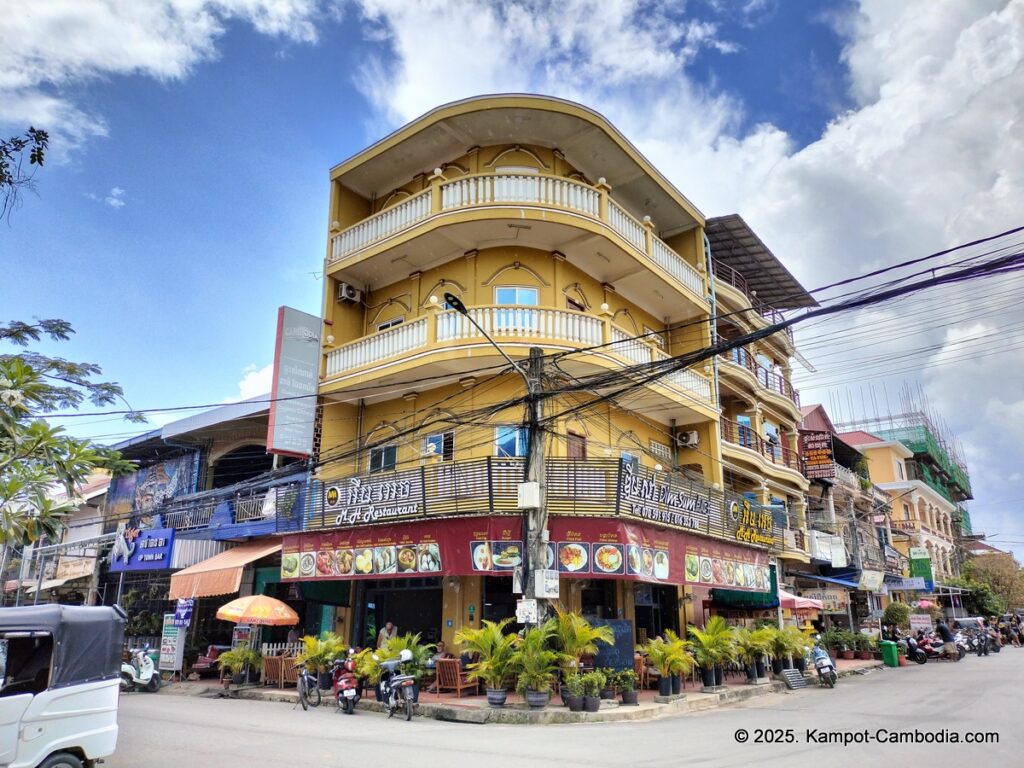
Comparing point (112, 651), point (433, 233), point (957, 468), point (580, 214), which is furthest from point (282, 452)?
point (957, 468)

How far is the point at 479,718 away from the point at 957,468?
219 ft

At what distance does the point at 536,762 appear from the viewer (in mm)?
9023

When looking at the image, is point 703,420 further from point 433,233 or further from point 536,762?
point 536,762

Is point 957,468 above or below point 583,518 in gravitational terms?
above

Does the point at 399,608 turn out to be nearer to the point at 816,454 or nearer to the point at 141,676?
the point at 141,676

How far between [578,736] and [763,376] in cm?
2129

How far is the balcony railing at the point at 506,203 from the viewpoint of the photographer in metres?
18.6

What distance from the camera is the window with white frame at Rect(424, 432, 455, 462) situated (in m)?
18.9

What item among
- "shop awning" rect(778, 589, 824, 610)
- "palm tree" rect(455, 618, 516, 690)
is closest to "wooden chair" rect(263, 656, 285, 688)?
"palm tree" rect(455, 618, 516, 690)

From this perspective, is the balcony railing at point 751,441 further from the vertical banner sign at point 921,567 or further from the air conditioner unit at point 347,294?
the vertical banner sign at point 921,567

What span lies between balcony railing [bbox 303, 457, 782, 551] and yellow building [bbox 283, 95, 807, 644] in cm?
5

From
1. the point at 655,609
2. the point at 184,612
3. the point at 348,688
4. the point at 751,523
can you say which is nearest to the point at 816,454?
the point at 751,523

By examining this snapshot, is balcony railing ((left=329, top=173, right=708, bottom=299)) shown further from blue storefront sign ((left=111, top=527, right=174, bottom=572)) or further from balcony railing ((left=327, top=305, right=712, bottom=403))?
blue storefront sign ((left=111, top=527, right=174, bottom=572))

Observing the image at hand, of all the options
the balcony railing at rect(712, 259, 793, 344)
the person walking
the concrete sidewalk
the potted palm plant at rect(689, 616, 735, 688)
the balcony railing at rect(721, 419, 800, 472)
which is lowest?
the concrete sidewalk
